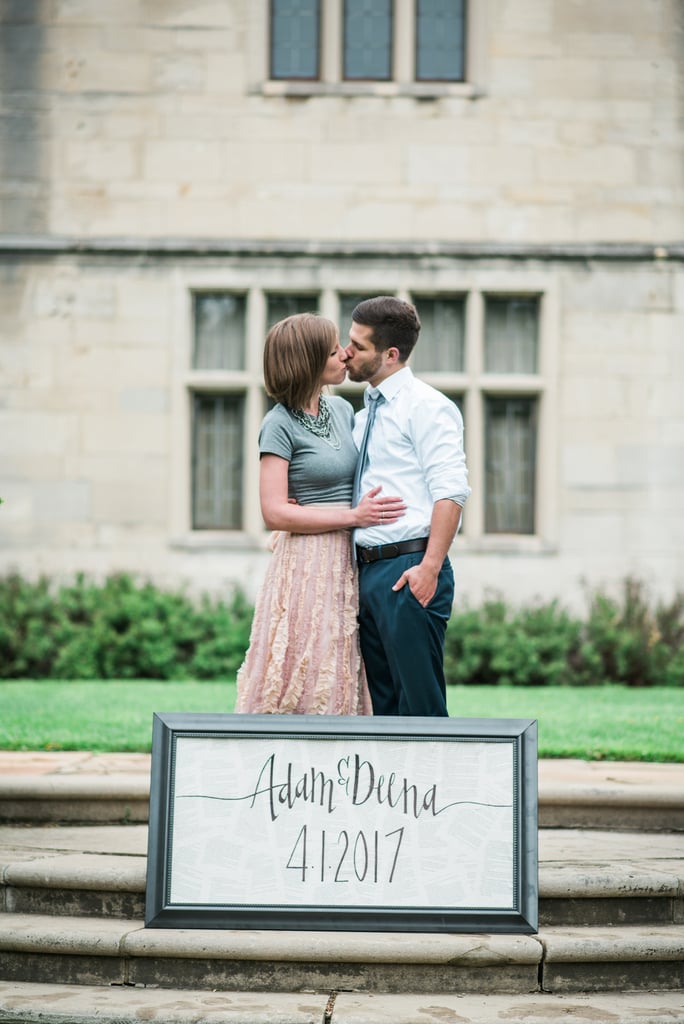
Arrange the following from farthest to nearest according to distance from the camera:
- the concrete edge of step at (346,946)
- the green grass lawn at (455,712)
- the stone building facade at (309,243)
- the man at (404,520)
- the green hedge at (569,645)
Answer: the stone building facade at (309,243) → the green hedge at (569,645) → the green grass lawn at (455,712) → the man at (404,520) → the concrete edge of step at (346,946)

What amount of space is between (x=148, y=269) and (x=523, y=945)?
745 cm

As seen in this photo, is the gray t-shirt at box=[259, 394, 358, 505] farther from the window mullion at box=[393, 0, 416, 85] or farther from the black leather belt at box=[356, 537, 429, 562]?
the window mullion at box=[393, 0, 416, 85]

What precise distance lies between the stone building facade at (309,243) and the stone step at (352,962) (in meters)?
6.28

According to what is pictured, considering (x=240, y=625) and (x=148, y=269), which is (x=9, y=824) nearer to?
(x=240, y=625)

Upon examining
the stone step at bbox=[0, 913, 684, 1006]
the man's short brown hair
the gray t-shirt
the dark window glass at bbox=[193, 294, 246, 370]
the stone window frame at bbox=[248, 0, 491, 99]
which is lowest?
the stone step at bbox=[0, 913, 684, 1006]

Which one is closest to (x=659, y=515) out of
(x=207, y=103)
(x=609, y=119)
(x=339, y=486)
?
(x=609, y=119)

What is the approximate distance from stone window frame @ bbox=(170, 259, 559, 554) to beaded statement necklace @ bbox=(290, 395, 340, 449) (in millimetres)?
5890

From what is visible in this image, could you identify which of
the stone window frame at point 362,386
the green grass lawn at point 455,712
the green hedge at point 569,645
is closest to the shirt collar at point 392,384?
the green grass lawn at point 455,712

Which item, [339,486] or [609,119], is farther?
[609,119]

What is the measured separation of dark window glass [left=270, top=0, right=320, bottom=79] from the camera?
399 inches

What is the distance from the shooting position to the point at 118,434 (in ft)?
32.6

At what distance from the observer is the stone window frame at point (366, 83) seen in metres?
9.97

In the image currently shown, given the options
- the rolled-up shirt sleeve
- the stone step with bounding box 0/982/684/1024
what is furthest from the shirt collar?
the stone step with bounding box 0/982/684/1024

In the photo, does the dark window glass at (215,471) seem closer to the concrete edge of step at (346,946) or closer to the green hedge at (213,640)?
the green hedge at (213,640)
